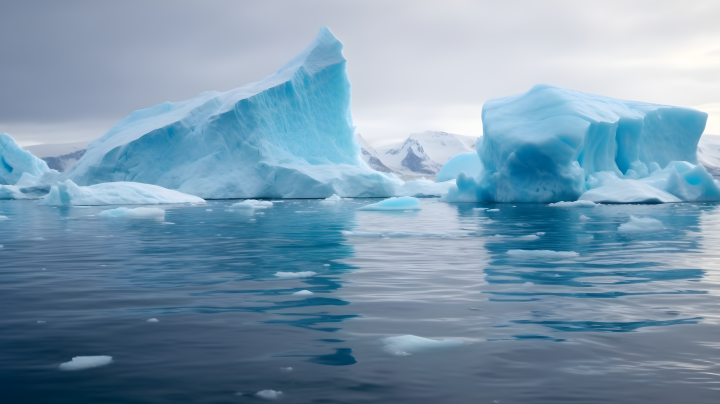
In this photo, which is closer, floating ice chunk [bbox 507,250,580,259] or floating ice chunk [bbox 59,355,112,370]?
floating ice chunk [bbox 59,355,112,370]

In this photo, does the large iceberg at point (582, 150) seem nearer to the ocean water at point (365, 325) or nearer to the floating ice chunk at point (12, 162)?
the ocean water at point (365, 325)

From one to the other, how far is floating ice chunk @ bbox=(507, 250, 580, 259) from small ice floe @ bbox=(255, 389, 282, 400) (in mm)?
5003

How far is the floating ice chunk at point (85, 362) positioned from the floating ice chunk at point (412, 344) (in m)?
1.40

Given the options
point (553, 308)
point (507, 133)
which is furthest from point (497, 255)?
point (507, 133)

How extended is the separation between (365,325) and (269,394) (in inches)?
49.6

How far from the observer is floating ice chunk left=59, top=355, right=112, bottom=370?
2.83m

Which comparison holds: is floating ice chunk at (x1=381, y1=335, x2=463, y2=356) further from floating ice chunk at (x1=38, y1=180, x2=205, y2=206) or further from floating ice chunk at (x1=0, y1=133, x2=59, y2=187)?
floating ice chunk at (x1=0, y1=133, x2=59, y2=187)

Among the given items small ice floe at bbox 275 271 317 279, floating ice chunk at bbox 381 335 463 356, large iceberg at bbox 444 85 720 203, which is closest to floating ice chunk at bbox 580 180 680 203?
large iceberg at bbox 444 85 720 203

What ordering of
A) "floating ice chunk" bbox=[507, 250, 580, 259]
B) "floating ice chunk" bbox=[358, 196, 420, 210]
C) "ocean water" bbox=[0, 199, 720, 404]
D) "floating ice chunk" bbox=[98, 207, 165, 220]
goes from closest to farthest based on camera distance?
"ocean water" bbox=[0, 199, 720, 404], "floating ice chunk" bbox=[507, 250, 580, 259], "floating ice chunk" bbox=[98, 207, 165, 220], "floating ice chunk" bbox=[358, 196, 420, 210]

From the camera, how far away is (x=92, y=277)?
5.54m

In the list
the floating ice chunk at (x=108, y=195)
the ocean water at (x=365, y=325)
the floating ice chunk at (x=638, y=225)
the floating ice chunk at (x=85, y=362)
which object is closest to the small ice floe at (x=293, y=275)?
the ocean water at (x=365, y=325)

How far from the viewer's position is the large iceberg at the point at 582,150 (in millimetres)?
19516

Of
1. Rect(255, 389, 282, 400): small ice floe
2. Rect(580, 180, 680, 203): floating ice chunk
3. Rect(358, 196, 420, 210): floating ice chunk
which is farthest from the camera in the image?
Rect(580, 180, 680, 203): floating ice chunk

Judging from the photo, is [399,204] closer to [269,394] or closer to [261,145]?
[261,145]
